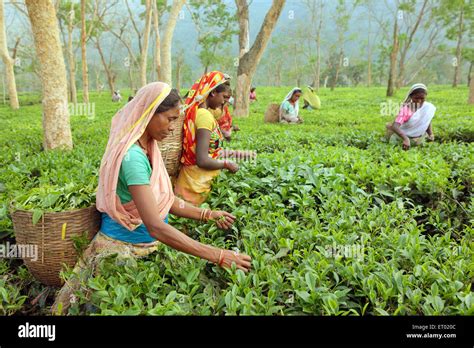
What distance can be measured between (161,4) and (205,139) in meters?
25.3

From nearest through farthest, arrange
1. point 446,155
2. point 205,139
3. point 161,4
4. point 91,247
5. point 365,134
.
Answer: point 91,247, point 205,139, point 446,155, point 365,134, point 161,4

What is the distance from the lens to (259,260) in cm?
208

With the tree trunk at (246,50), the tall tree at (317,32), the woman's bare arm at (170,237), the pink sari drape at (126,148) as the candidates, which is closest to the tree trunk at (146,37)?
the tree trunk at (246,50)

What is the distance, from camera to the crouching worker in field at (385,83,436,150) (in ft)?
18.0

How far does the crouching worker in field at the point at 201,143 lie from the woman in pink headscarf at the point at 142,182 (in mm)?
893

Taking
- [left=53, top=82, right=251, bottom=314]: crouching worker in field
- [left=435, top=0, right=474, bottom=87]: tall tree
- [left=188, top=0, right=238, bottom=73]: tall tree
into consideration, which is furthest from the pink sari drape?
[left=435, top=0, right=474, bottom=87]: tall tree

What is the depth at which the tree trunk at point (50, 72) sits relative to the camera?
5809mm

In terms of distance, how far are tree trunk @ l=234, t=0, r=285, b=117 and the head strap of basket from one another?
6.75 meters

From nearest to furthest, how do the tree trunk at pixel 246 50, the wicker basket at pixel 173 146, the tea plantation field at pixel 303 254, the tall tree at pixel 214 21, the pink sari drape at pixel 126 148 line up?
the tea plantation field at pixel 303 254 < the pink sari drape at pixel 126 148 < the wicker basket at pixel 173 146 < the tree trunk at pixel 246 50 < the tall tree at pixel 214 21

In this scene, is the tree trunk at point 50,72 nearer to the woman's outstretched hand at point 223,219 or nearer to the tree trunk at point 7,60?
the woman's outstretched hand at point 223,219

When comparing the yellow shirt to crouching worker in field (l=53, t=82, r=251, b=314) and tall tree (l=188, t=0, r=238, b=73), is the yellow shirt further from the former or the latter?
tall tree (l=188, t=0, r=238, b=73)
